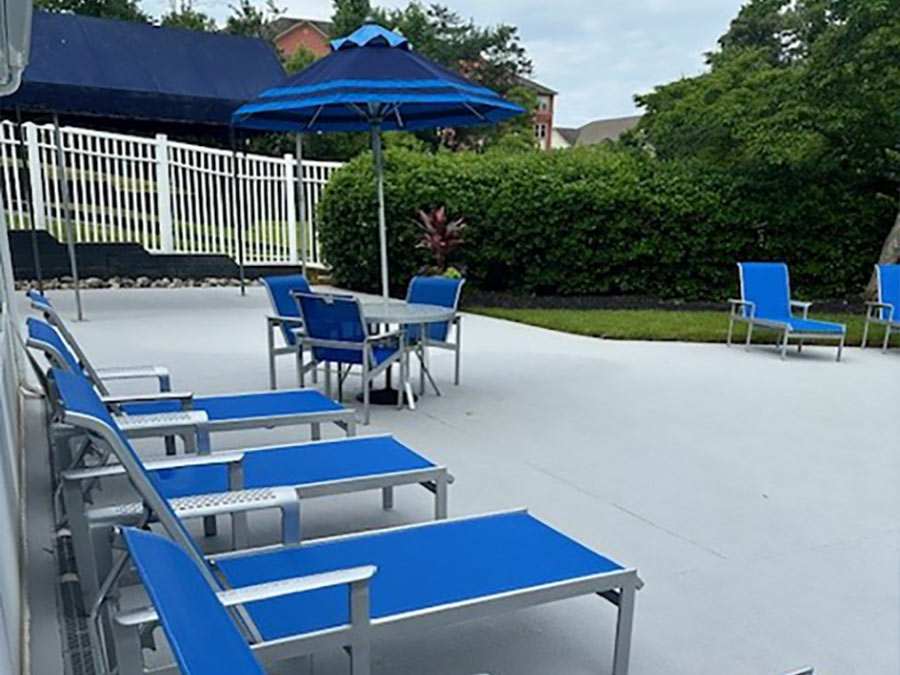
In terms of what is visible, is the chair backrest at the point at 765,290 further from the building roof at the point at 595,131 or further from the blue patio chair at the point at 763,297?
the building roof at the point at 595,131

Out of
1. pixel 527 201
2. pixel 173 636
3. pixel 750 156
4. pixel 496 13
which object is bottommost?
pixel 173 636

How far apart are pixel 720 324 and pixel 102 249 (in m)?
9.19

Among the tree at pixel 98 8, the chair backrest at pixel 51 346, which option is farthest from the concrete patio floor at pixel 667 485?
the tree at pixel 98 8

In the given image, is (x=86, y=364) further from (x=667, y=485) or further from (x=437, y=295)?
(x=437, y=295)

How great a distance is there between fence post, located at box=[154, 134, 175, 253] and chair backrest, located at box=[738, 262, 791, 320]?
346 inches

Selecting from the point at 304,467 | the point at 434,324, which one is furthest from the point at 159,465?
the point at 434,324

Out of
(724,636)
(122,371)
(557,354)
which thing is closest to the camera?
(724,636)

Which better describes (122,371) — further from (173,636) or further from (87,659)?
(173,636)

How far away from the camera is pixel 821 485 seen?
12.9 ft

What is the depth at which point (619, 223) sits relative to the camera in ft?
36.4

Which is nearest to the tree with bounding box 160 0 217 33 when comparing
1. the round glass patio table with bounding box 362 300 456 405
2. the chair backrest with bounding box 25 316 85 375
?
the round glass patio table with bounding box 362 300 456 405

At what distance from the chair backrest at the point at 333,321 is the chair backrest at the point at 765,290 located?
4943mm

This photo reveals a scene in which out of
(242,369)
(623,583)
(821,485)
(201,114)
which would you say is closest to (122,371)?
(242,369)

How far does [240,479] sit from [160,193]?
10.4 m
